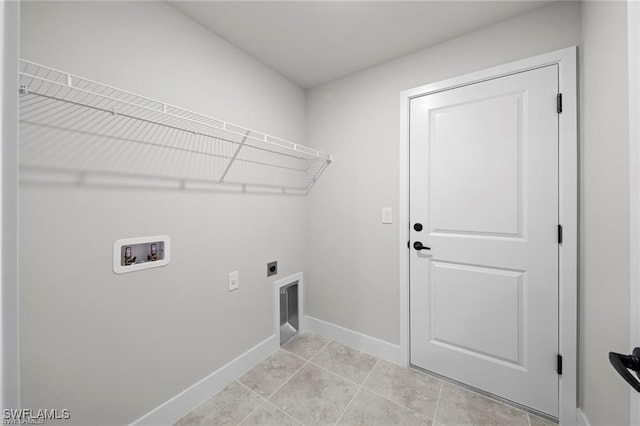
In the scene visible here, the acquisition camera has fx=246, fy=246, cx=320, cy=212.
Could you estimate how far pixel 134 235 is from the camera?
4.12 feet

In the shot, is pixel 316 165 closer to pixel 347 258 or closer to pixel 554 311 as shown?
pixel 347 258

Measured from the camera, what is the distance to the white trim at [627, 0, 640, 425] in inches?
30.4

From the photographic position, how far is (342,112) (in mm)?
2164

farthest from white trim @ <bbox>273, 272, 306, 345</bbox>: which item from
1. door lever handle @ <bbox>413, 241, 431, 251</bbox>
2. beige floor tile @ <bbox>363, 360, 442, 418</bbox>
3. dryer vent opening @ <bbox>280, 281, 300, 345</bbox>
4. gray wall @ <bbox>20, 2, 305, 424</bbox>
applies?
door lever handle @ <bbox>413, 241, 431, 251</bbox>

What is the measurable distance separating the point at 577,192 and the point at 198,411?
2478 millimetres

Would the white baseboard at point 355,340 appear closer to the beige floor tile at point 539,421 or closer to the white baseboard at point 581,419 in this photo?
the beige floor tile at point 539,421

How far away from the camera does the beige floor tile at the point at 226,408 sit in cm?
140

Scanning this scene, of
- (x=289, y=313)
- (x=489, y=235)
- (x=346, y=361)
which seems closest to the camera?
(x=489, y=235)

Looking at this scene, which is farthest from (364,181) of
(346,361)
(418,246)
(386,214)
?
(346,361)

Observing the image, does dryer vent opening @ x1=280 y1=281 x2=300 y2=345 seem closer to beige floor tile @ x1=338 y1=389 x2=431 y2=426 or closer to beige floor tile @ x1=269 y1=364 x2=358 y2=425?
beige floor tile @ x1=269 y1=364 x2=358 y2=425

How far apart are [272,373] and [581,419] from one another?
5.92ft

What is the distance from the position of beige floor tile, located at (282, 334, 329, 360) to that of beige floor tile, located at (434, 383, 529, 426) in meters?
0.96

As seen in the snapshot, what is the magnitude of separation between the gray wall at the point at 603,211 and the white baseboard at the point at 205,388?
192 cm

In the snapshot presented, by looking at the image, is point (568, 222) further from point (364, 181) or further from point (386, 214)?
point (364, 181)
